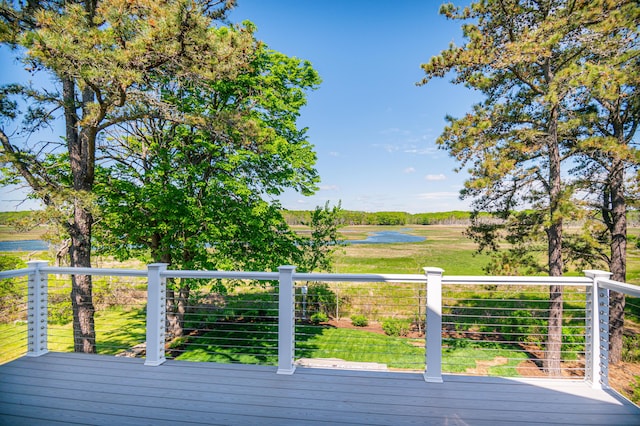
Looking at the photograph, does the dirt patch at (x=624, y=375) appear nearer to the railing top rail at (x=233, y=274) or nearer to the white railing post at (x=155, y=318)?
the railing top rail at (x=233, y=274)

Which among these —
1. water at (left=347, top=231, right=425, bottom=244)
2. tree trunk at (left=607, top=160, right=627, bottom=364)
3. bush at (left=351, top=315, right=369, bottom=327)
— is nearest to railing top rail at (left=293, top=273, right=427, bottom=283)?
tree trunk at (left=607, top=160, right=627, bottom=364)

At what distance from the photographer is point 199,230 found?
767 cm

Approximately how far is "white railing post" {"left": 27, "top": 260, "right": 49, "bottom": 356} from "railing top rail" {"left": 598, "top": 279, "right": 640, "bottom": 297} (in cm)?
541

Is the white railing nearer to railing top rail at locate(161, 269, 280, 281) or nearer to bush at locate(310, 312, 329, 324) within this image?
railing top rail at locate(161, 269, 280, 281)

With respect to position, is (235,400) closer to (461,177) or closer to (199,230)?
(199,230)

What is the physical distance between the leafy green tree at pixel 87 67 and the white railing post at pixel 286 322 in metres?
3.92

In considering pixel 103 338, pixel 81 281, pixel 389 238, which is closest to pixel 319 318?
pixel 103 338

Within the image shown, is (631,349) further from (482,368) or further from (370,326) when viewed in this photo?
(370,326)

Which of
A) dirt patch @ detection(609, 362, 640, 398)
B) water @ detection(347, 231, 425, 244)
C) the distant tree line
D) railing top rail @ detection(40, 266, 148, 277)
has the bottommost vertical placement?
dirt patch @ detection(609, 362, 640, 398)

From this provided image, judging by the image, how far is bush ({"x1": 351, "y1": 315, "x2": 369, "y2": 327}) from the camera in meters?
11.9

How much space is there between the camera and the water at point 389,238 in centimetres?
2684

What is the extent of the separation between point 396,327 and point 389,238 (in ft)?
58.4

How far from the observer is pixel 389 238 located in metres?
28.6

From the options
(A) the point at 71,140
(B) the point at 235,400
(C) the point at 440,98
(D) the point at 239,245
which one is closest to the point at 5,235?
(A) the point at 71,140
